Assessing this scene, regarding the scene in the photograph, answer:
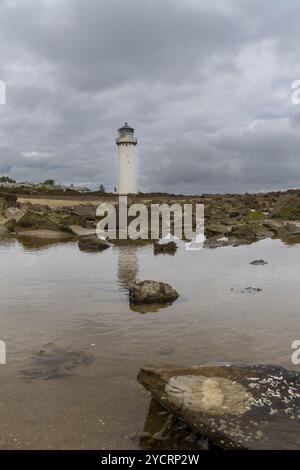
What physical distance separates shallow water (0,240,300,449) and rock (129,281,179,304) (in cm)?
30

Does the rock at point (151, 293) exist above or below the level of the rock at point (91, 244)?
below

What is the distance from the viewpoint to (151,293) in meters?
8.96

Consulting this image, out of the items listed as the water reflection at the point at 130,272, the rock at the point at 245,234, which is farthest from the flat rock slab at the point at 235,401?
the rock at the point at 245,234

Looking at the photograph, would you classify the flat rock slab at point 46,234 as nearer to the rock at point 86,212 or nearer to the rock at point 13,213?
the rock at point 86,212

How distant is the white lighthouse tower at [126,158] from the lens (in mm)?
66375

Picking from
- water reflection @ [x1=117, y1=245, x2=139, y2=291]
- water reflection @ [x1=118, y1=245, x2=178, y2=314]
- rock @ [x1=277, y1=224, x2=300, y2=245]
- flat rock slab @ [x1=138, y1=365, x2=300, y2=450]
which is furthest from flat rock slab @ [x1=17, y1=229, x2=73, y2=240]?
flat rock slab @ [x1=138, y1=365, x2=300, y2=450]

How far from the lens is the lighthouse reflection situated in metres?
8.59

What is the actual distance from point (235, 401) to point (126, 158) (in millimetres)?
63618

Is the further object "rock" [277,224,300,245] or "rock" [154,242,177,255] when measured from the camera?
Result: "rock" [277,224,300,245]

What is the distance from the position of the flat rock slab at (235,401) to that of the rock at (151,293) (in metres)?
4.28

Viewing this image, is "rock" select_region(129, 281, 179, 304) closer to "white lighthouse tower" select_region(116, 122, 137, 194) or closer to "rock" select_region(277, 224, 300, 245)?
"rock" select_region(277, 224, 300, 245)

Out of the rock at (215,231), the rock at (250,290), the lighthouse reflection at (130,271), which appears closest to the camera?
the lighthouse reflection at (130,271)

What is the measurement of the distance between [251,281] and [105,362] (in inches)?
238

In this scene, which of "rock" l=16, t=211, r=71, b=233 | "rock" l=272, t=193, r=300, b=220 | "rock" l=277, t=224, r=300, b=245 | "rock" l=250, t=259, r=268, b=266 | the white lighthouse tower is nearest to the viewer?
"rock" l=250, t=259, r=268, b=266
